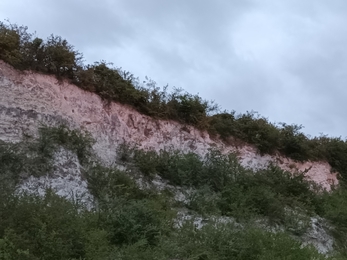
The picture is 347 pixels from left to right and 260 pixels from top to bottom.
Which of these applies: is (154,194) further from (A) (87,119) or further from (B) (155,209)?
(A) (87,119)

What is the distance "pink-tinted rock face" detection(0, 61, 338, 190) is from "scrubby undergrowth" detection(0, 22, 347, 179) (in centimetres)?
28

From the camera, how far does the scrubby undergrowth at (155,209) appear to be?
27.5 feet

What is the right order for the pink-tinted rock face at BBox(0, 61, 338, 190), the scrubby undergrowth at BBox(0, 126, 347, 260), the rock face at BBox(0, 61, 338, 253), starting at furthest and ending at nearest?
1. the pink-tinted rock face at BBox(0, 61, 338, 190)
2. the rock face at BBox(0, 61, 338, 253)
3. the scrubby undergrowth at BBox(0, 126, 347, 260)

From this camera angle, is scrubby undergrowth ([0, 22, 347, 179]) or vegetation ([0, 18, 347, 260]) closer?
vegetation ([0, 18, 347, 260])

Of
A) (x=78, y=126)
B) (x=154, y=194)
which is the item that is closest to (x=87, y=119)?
(x=78, y=126)

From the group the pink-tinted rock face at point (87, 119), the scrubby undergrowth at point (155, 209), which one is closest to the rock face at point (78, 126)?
the pink-tinted rock face at point (87, 119)

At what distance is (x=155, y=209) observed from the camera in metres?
10.6

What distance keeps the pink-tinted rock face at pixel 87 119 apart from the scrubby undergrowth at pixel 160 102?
0.93 ft

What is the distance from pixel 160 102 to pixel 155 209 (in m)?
5.24

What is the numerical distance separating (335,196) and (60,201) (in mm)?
10542

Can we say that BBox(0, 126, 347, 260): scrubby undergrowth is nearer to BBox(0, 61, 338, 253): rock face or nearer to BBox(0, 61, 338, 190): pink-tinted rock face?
BBox(0, 61, 338, 253): rock face

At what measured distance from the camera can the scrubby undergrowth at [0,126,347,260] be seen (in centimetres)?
838

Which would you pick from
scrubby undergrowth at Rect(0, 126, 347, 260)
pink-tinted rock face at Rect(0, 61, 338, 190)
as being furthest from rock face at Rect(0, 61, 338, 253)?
scrubby undergrowth at Rect(0, 126, 347, 260)

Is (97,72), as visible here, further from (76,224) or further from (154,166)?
(76,224)
